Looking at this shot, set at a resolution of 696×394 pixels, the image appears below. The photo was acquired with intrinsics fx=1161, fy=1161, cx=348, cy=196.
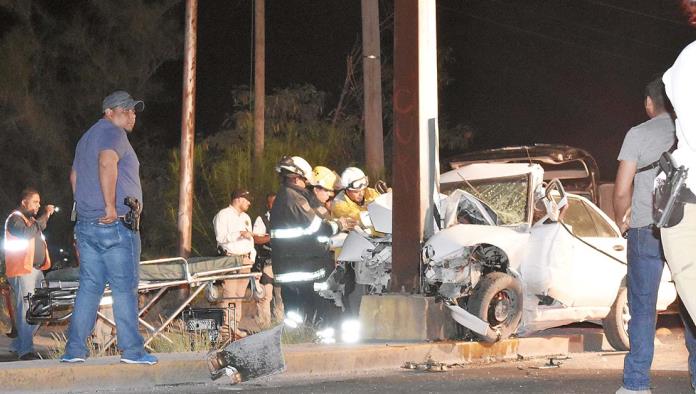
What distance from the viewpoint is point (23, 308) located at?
1099cm

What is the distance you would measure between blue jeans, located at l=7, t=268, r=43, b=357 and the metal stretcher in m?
0.87

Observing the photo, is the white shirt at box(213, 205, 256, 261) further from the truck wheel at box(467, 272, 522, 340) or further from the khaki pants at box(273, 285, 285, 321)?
the truck wheel at box(467, 272, 522, 340)

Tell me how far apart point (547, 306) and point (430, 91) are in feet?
7.51

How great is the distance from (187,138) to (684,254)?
1224cm

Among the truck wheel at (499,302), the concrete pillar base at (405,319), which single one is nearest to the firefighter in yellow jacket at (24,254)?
the concrete pillar base at (405,319)

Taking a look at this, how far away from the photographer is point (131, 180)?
27.3ft

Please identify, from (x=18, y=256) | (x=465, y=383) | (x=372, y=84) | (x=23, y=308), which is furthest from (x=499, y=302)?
(x=372, y=84)

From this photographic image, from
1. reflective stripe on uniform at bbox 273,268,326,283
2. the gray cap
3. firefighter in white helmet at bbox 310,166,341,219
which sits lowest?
reflective stripe on uniform at bbox 273,268,326,283

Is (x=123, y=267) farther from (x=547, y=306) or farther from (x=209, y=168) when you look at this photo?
(x=209, y=168)

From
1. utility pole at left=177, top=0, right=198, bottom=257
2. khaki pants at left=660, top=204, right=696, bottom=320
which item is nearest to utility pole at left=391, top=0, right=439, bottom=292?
khaki pants at left=660, top=204, right=696, bottom=320

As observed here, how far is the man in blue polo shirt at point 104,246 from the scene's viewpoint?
810 cm

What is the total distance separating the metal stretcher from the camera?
957cm

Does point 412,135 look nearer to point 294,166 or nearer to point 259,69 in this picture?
point 294,166

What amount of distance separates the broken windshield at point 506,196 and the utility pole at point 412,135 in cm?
76
